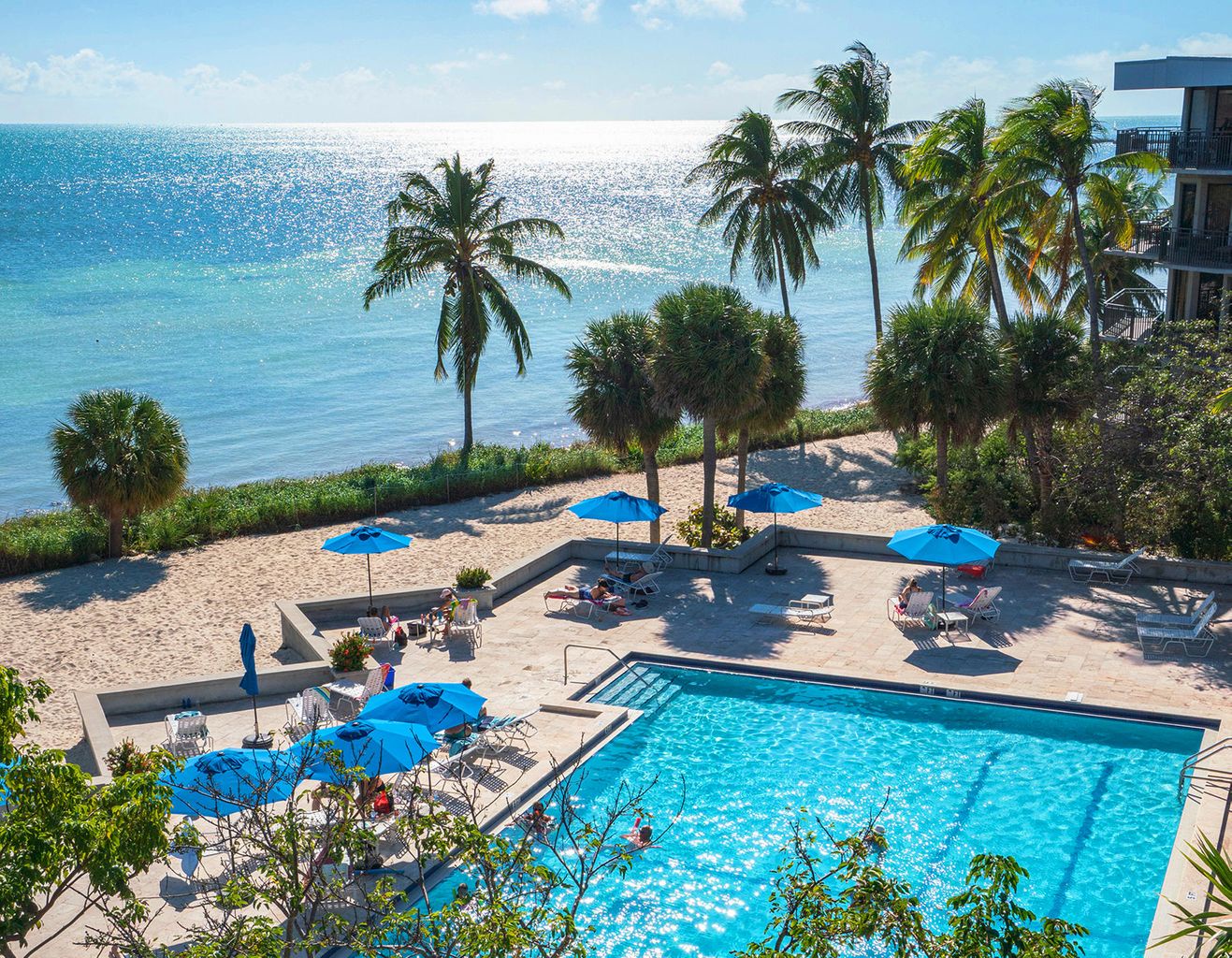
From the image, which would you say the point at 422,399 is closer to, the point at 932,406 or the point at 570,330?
the point at 570,330

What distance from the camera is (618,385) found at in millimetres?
26328

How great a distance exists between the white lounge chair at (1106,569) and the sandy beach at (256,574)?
510cm

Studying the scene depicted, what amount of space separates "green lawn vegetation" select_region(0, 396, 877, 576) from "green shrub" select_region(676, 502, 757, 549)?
254 cm

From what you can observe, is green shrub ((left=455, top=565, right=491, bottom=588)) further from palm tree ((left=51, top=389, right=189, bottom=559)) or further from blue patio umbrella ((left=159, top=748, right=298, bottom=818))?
blue patio umbrella ((left=159, top=748, right=298, bottom=818))

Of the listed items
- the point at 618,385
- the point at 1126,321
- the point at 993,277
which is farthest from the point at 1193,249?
the point at 618,385

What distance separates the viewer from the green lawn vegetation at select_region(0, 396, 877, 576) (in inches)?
1133

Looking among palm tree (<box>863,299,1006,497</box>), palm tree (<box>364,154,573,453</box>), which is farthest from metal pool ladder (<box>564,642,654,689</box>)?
palm tree (<box>364,154,573,453</box>)

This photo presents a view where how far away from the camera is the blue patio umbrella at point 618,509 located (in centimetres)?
2433

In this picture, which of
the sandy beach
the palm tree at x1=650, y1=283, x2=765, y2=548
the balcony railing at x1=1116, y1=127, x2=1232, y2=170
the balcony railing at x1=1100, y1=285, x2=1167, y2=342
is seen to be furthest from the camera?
the balcony railing at x1=1100, y1=285, x2=1167, y2=342

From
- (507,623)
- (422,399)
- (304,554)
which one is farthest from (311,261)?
Result: (507,623)

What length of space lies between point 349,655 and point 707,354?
9370mm

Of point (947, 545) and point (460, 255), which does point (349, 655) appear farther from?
point (460, 255)

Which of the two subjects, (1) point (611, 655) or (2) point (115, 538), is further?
(2) point (115, 538)

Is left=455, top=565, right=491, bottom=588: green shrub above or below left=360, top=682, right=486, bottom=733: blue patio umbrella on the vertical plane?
below
